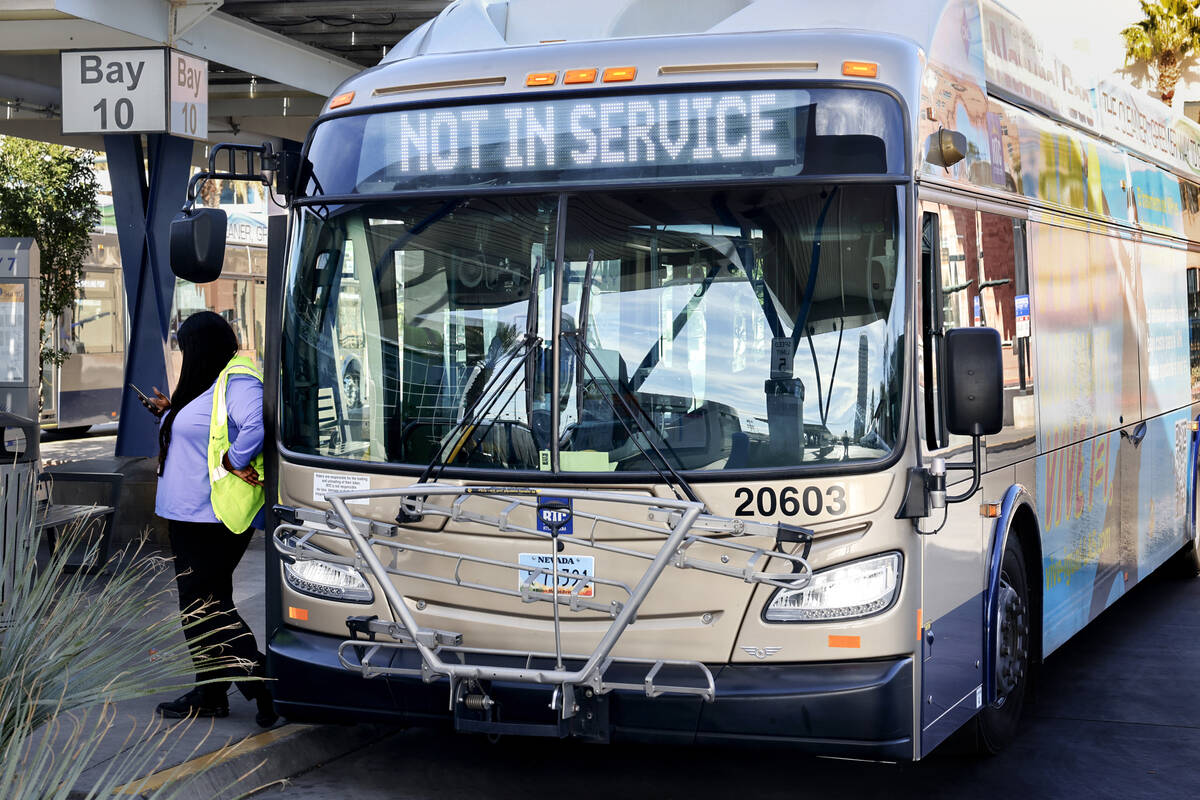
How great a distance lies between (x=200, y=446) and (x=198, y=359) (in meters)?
0.37

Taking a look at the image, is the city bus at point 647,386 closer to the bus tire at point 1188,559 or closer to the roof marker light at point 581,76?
the roof marker light at point 581,76

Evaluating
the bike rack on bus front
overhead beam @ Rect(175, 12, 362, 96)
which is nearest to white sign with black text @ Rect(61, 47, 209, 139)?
overhead beam @ Rect(175, 12, 362, 96)

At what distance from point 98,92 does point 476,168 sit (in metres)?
8.43

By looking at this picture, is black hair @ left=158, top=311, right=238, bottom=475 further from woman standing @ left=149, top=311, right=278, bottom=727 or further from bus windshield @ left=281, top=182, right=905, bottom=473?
bus windshield @ left=281, top=182, right=905, bottom=473

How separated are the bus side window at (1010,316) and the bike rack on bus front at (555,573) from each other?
4.90ft

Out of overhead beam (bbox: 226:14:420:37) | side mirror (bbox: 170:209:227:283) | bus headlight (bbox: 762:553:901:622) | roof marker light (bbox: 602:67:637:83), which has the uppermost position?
overhead beam (bbox: 226:14:420:37)

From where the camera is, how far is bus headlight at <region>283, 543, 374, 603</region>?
559 cm

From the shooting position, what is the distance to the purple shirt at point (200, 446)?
6.16 meters

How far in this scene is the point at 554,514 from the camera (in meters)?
5.23

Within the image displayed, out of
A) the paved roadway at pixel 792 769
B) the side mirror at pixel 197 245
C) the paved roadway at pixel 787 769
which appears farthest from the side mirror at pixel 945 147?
the side mirror at pixel 197 245

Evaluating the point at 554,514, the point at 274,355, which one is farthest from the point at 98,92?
the point at 554,514

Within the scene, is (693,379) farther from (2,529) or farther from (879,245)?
(2,529)

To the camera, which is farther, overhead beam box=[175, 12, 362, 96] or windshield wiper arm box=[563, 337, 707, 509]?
overhead beam box=[175, 12, 362, 96]

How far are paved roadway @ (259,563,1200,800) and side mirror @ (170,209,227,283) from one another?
6.72 feet
